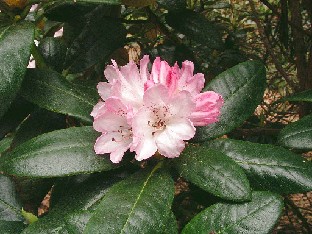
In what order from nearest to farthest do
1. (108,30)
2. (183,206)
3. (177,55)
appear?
(108,30), (177,55), (183,206)

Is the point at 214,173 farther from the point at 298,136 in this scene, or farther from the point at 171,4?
the point at 171,4

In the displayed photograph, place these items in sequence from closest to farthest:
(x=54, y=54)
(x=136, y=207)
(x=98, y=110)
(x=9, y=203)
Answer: (x=136, y=207) < (x=98, y=110) < (x=9, y=203) < (x=54, y=54)

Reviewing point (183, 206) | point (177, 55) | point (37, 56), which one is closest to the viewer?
point (37, 56)

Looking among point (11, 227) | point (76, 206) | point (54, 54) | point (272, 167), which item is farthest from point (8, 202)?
point (272, 167)

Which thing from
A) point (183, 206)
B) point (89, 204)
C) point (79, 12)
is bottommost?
point (183, 206)

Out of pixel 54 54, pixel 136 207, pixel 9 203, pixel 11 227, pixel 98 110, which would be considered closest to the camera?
pixel 136 207

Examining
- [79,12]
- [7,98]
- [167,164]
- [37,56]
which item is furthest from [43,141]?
[79,12]

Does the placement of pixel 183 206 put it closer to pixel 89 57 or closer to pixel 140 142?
pixel 89 57
